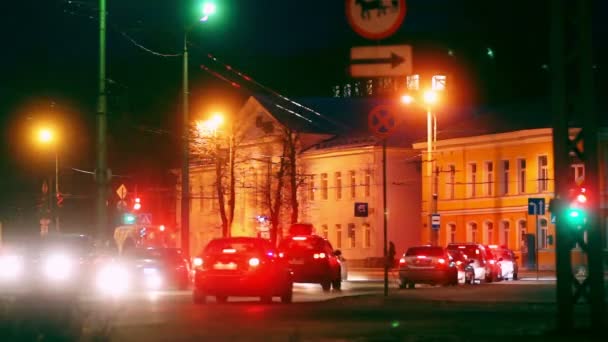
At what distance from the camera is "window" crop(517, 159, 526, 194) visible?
7756cm

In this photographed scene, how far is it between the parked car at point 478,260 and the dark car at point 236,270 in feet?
64.8

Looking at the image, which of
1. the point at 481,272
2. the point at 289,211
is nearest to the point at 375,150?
the point at 289,211

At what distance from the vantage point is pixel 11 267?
2553cm

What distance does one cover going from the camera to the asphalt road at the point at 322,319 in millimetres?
18906

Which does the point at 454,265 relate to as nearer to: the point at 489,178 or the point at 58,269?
the point at 58,269

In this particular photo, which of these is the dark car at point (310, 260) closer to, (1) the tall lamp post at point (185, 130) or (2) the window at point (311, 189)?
(1) the tall lamp post at point (185, 130)

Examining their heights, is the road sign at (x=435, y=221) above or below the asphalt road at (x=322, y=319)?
above

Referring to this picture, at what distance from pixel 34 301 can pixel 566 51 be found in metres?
12.0

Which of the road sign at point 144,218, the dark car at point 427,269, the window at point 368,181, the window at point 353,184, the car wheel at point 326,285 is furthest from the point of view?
the window at point 353,184

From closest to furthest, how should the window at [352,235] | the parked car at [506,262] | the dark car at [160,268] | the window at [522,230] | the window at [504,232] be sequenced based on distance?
the dark car at [160,268] → the parked car at [506,262] → the window at [522,230] → the window at [504,232] → the window at [352,235]

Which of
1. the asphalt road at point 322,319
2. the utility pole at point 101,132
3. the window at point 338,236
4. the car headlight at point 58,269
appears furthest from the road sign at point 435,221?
the car headlight at point 58,269

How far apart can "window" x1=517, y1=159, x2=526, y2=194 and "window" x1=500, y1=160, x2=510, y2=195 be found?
1.15 metres

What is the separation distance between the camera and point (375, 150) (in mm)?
86312

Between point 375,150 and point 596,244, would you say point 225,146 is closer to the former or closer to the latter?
point 375,150
